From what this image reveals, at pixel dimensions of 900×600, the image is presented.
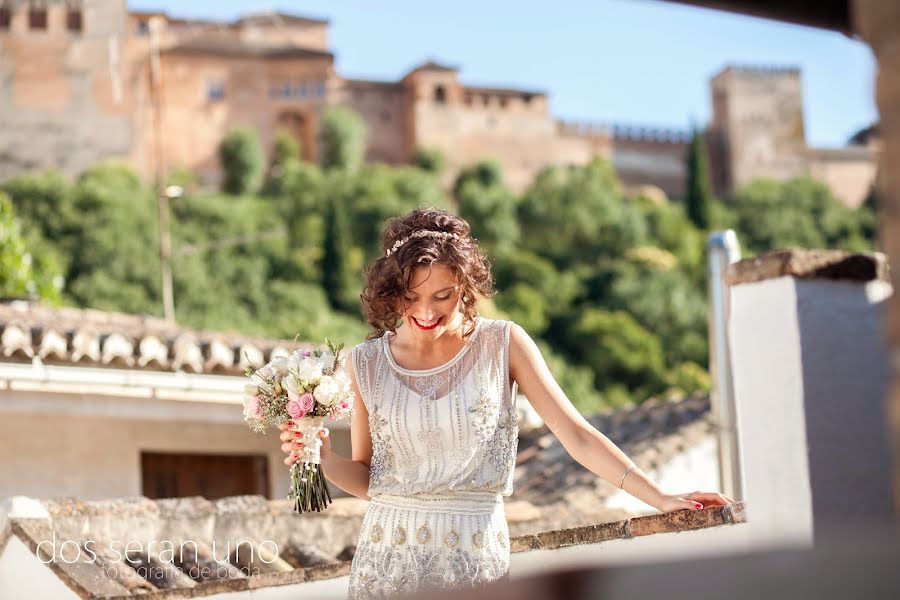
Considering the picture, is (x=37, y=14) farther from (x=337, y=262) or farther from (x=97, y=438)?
(x=97, y=438)

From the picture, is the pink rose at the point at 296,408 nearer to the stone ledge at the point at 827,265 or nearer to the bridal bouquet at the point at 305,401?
the bridal bouquet at the point at 305,401

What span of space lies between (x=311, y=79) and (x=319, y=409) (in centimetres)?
4362

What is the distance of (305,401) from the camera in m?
2.46

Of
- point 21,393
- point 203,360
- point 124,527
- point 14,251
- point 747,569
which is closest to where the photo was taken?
point 747,569

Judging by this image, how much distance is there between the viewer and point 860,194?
173ft

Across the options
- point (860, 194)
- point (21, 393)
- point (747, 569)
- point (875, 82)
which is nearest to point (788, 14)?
point (875, 82)

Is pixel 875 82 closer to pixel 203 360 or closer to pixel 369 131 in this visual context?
pixel 203 360

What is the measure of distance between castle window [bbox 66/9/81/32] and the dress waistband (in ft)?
144

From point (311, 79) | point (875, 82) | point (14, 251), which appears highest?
point (311, 79)

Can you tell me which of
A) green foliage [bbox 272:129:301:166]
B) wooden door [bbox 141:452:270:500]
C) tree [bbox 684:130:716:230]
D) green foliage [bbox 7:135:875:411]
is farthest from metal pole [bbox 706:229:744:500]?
tree [bbox 684:130:716:230]

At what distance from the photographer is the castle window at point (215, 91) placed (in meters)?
44.2

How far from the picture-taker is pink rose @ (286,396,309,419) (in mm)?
2457

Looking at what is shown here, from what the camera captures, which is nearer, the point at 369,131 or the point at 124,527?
the point at 124,527

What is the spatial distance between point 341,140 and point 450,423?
4183 centimetres
